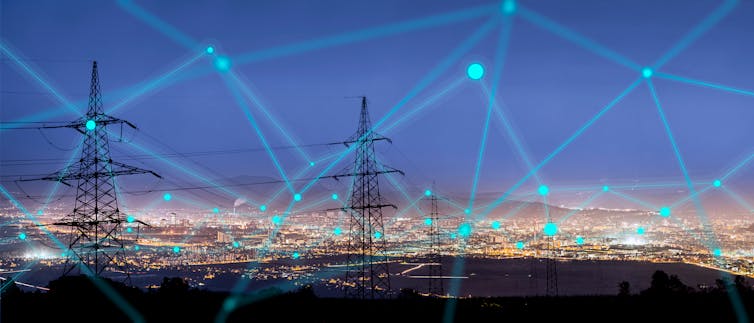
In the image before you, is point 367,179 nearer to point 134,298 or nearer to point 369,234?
point 369,234

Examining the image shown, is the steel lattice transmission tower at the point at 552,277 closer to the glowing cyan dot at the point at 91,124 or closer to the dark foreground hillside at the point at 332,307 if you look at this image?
the dark foreground hillside at the point at 332,307

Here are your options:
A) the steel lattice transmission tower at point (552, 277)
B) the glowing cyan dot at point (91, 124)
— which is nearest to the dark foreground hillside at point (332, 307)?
the glowing cyan dot at point (91, 124)

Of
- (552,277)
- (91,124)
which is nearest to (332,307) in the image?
(91,124)

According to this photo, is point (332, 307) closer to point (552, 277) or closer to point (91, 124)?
point (91, 124)

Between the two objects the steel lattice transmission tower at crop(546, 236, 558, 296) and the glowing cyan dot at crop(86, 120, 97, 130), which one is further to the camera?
the steel lattice transmission tower at crop(546, 236, 558, 296)

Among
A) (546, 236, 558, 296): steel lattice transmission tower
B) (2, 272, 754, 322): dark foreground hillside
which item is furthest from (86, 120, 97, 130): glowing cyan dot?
(546, 236, 558, 296): steel lattice transmission tower

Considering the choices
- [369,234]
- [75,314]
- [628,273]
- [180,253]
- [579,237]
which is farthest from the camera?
[579,237]

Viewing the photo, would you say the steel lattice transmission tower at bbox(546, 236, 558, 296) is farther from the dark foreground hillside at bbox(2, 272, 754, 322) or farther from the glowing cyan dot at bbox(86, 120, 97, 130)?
the glowing cyan dot at bbox(86, 120, 97, 130)

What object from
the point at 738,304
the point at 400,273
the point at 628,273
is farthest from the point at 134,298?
the point at 628,273
